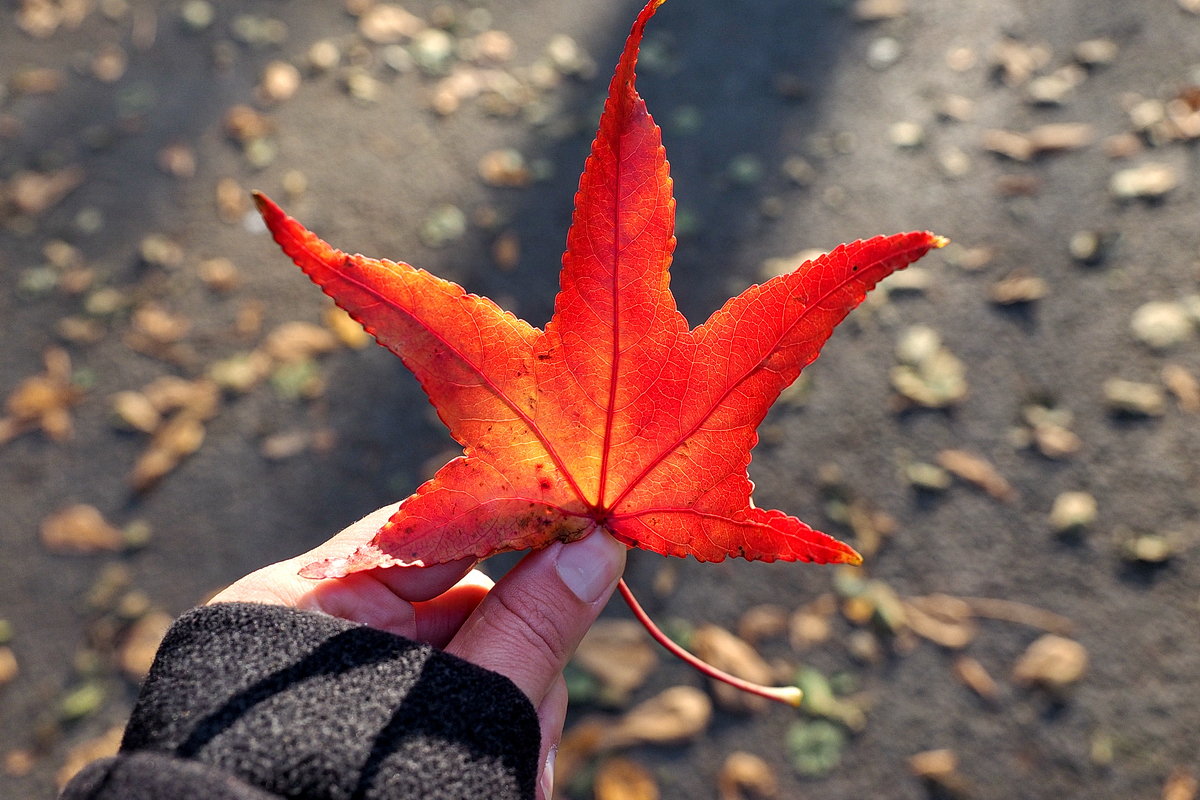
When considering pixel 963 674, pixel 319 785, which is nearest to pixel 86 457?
pixel 319 785

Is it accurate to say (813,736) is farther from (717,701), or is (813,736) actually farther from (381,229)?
(381,229)

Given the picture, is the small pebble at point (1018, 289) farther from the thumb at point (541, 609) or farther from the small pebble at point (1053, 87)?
the thumb at point (541, 609)

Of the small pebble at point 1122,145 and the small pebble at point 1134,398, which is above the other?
the small pebble at point 1122,145

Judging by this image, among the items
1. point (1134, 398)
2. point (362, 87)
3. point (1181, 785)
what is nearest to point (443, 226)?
point (362, 87)

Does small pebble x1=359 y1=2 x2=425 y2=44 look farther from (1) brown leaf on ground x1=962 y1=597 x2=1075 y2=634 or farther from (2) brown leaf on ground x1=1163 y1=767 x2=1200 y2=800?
(2) brown leaf on ground x1=1163 y1=767 x2=1200 y2=800

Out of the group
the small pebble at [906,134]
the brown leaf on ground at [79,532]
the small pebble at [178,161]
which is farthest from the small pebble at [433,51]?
the brown leaf on ground at [79,532]

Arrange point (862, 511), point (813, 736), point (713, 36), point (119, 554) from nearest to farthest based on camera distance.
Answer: point (813, 736) → point (862, 511) → point (119, 554) → point (713, 36)

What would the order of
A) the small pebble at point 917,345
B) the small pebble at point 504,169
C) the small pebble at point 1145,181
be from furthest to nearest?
the small pebble at point 504,169 < the small pebble at point 1145,181 < the small pebble at point 917,345
